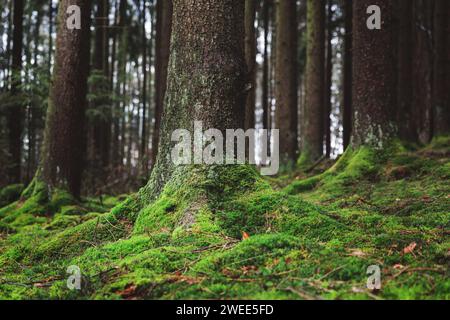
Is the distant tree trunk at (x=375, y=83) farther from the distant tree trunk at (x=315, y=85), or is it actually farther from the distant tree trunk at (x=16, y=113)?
the distant tree trunk at (x=16, y=113)

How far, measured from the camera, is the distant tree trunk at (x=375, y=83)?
26.2ft

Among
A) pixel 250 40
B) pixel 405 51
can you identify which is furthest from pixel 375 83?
pixel 405 51

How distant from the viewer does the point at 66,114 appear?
839 centimetres

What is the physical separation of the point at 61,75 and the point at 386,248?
692 centimetres

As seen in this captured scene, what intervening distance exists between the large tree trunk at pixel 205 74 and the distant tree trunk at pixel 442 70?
26.0 ft

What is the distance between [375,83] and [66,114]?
5.70 m

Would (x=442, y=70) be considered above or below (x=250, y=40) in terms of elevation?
below

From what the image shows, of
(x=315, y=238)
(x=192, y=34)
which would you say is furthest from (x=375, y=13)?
(x=315, y=238)

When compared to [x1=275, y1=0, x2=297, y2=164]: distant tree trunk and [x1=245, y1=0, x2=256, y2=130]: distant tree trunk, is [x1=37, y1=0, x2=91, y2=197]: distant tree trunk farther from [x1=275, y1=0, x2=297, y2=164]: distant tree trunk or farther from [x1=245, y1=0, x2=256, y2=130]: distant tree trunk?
[x1=275, y1=0, x2=297, y2=164]: distant tree trunk

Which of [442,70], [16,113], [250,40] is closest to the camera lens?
[442,70]

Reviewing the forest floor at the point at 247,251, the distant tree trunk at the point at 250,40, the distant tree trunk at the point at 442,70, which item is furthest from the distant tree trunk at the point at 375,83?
the distant tree trunk at the point at 442,70

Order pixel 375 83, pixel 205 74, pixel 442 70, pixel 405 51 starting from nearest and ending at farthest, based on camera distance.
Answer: pixel 205 74, pixel 375 83, pixel 442 70, pixel 405 51

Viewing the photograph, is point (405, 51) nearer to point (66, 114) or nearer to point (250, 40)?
point (250, 40)

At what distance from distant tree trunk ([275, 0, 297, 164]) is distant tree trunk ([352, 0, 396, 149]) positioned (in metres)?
6.01
